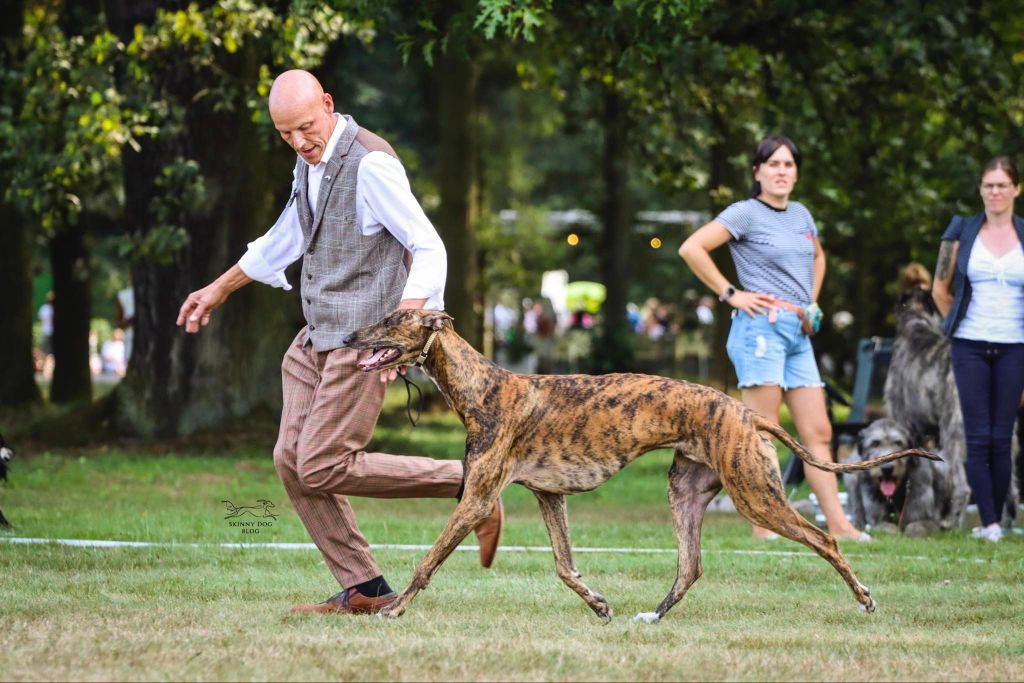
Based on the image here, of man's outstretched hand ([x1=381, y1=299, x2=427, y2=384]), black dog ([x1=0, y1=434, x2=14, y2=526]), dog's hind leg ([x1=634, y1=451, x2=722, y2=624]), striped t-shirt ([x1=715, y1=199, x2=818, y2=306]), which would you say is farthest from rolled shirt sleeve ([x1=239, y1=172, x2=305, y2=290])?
black dog ([x1=0, y1=434, x2=14, y2=526])

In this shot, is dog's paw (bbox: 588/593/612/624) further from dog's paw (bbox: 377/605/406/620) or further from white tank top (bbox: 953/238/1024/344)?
white tank top (bbox: 953/238/1024/344)

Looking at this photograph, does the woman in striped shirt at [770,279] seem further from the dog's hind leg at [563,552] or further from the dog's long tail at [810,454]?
the dog's hind leg at [563,552]

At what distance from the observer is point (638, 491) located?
1490 centimetres

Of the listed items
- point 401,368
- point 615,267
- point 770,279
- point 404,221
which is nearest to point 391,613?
point 401,368

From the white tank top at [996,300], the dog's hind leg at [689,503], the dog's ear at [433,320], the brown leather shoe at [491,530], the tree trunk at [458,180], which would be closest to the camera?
the dog's ear at [433,320]

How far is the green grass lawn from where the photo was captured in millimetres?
5520

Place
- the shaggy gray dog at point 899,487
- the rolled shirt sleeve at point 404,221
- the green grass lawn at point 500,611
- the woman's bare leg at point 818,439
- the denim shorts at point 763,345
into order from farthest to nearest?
the shaggy gray dog at point 899,487 < the woman's bare leg at point 818,439 < the denim shorts at point 763,345 < the rolled shirt sleeve at point 404,221 < the green grass lawn at point 500,611

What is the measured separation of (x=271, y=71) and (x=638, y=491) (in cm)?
542

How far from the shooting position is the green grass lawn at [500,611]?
18.1ft

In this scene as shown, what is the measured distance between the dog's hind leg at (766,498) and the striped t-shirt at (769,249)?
125 inches

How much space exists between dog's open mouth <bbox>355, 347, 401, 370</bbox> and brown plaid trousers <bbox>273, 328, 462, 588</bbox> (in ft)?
0.74

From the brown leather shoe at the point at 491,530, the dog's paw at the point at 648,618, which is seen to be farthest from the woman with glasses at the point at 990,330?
the brown leather shoe at the point at 491,530

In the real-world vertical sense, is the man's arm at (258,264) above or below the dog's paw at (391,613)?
above

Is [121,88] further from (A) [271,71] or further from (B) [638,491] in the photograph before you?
(B) [638,491]
